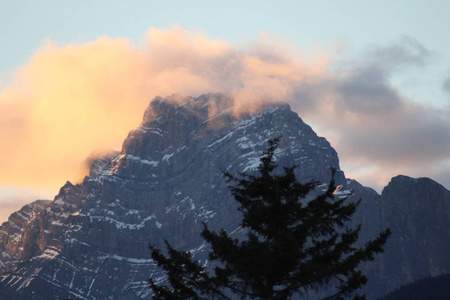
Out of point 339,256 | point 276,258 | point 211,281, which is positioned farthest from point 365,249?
point 211,281

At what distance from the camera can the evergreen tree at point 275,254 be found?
128 feet

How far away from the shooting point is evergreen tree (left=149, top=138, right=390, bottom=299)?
1542 inches

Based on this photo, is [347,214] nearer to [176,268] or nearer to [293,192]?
[293,192]

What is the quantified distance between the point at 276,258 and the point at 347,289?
3.47m

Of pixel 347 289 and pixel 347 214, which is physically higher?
pixel 347 214

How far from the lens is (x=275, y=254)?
38781 mm

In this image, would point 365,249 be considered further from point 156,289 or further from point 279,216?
point 156,289

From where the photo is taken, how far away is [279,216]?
41.3 meters

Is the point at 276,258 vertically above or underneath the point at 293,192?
underneath

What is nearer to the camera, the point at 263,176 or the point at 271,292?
the point at 271,292

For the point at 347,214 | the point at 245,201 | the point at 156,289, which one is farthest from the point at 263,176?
the point at 156,289

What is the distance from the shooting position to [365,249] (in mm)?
39938

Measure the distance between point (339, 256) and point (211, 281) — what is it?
527cm

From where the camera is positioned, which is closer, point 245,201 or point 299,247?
point 299,247
